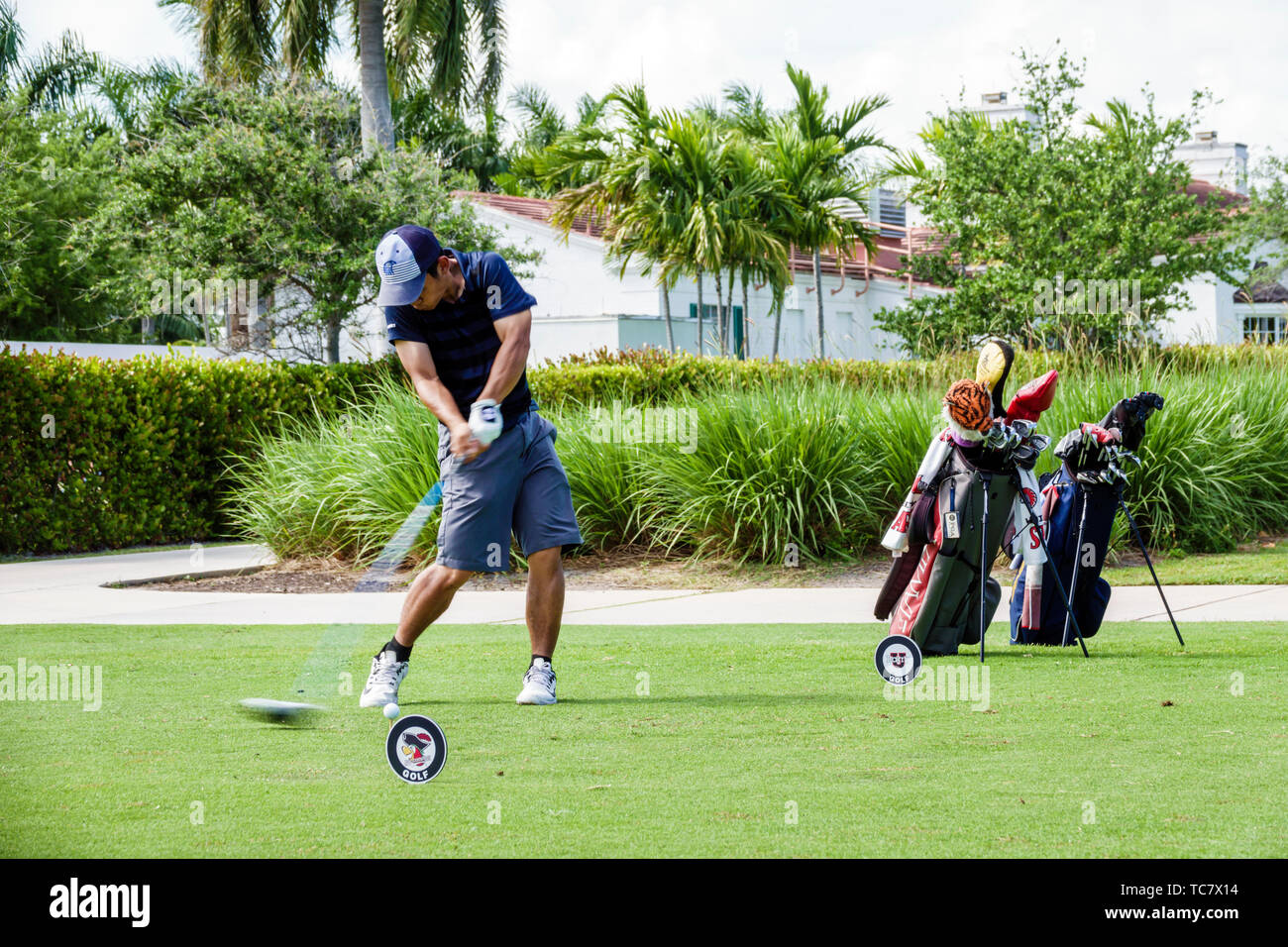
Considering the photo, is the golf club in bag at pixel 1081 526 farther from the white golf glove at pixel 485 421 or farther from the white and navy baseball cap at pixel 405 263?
the white and navy baseball cap at pixel 405 263

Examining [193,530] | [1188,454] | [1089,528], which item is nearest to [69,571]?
[193,530]

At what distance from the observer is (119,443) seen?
13719mm

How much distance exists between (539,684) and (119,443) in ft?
30.2

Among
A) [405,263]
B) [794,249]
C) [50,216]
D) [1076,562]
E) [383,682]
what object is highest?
[50,216]

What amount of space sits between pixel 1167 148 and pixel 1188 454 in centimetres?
1159

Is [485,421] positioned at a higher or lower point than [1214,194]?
lower

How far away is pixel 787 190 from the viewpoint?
25156 millimetres

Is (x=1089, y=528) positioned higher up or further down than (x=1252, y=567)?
higher up

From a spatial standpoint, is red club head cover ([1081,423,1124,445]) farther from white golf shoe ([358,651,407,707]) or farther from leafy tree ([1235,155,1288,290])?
leafy tree ([1235,155,1288,290])

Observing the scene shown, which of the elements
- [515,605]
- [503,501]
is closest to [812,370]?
[515,605]

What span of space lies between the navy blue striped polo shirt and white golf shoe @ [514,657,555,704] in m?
1.07

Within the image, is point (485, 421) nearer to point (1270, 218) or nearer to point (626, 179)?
point (626, 179)

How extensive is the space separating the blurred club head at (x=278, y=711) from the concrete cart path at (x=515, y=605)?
10.9 feet
